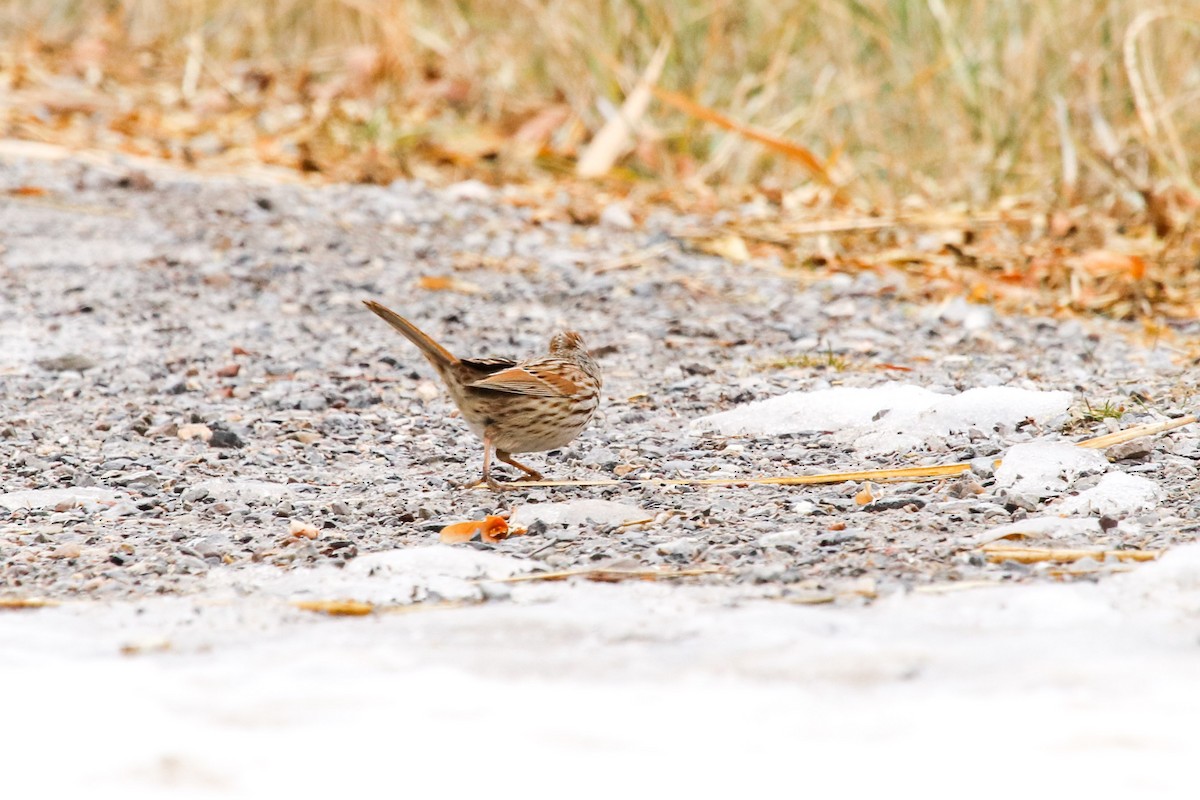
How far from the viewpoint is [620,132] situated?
7.88 m

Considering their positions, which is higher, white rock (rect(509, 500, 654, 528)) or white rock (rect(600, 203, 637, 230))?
white rock (rect(600, 203, 637, 230))

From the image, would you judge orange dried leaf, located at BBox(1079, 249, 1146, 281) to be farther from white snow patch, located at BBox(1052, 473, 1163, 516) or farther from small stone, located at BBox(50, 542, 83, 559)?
small stone, located at BBox(50, 542, 83, 559)

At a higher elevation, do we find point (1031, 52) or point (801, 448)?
point (1031, 52)

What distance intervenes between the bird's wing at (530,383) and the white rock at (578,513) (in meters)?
0.40

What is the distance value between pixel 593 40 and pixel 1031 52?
2.26m

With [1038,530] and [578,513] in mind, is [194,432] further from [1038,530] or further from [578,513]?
[1038,530]

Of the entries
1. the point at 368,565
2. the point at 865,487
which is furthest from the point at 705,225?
the point at 368,565

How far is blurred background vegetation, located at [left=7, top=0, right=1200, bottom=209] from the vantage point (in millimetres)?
7152

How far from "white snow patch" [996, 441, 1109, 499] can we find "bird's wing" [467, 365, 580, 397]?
3.43 ft

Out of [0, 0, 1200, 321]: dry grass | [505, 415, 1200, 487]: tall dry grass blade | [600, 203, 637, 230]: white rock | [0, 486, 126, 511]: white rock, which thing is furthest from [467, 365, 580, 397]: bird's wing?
[600, 203, 637, 230]: white rock

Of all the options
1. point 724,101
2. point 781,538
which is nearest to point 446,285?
point 724,101

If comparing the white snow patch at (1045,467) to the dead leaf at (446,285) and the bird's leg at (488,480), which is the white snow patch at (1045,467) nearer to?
the bird's leg at (488,480)

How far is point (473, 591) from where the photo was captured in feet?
9.11

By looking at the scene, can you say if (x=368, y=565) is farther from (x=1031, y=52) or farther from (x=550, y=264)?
(x=1031, y=52)
